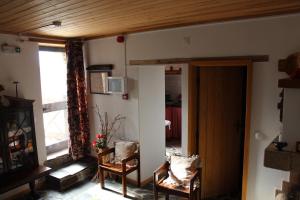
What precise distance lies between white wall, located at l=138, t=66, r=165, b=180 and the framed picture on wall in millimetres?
676

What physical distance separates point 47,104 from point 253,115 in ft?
10.8

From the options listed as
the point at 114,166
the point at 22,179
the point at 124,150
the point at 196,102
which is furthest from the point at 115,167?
the point at 196,102

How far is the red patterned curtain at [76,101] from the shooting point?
3990mm

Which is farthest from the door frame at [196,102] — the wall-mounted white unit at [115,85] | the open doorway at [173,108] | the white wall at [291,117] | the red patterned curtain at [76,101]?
the open doorway at [173,108]

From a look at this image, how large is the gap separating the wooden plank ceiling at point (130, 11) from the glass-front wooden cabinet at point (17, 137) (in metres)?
1.03

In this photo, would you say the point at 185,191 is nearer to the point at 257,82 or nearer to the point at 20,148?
the point at 257,82

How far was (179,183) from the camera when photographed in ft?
9.51

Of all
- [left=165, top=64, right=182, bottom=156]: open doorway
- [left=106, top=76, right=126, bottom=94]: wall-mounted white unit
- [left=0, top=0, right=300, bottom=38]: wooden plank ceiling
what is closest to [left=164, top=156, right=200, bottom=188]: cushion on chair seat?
[left=106, top=76, right=126, bottom=94]: wall-mounted white unit

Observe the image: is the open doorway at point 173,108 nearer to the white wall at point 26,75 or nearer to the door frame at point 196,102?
the door frame at point 196,102

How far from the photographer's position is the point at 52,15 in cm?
230

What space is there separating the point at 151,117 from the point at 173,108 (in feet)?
6.55

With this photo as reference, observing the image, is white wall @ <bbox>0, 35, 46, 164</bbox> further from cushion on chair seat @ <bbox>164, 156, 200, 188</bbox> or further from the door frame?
the door frame

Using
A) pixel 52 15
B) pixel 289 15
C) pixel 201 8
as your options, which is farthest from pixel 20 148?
pixel 289 15

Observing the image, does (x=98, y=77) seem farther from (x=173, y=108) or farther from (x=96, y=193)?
(x=173, y=108)
